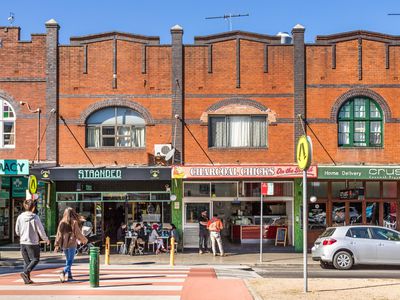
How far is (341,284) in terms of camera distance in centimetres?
1433

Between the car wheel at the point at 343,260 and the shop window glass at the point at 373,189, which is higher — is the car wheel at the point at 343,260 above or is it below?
below

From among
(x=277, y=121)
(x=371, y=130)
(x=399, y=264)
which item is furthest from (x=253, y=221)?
(x=399, y=264)

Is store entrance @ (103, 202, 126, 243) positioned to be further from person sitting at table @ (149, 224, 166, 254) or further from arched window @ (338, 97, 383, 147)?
arched window @ (338, 97, 383, 147)

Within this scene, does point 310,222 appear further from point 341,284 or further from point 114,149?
point 341,284

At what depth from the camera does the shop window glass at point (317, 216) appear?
26156 millimetres

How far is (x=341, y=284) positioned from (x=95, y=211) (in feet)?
45.3

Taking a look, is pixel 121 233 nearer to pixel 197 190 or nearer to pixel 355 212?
pixel 197 190

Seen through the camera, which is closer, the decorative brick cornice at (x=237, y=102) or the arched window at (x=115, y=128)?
the decorative brick cornice at (x=237, y=102)

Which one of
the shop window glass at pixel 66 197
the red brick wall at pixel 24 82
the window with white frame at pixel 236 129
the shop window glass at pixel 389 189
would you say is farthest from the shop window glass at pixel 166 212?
the shop window glass at pixel 389 189

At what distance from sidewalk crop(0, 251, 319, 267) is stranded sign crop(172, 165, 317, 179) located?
9.59 feet

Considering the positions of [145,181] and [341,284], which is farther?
[145,181]

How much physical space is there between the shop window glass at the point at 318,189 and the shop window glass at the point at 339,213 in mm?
619

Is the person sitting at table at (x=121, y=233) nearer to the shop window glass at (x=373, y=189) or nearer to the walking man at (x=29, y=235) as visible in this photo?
the shop window glass at (x=373, y=189)

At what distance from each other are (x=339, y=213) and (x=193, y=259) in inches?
280
